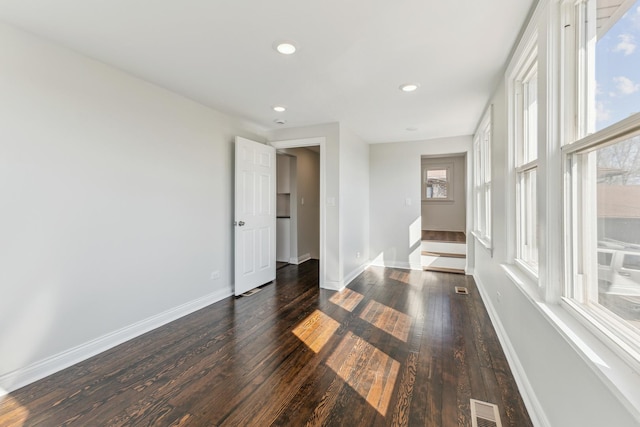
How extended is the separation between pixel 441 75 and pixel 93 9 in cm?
256

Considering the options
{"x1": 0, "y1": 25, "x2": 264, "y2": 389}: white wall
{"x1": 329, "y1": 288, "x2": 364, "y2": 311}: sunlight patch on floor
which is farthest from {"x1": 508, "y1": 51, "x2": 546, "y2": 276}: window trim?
{"x1": 0, "y1": 25, "x2": 264, "y2": 389}: white wall

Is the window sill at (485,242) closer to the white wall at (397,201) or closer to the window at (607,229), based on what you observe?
the white wall at (397,201)

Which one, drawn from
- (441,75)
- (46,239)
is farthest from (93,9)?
(441,75)

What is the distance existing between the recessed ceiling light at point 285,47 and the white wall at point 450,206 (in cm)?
607

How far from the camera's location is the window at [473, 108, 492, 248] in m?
3.49

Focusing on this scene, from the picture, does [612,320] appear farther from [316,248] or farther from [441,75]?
[316,248]

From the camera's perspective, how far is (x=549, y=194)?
147cm

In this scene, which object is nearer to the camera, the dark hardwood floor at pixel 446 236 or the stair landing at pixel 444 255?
the stair landing at pixel 444 255

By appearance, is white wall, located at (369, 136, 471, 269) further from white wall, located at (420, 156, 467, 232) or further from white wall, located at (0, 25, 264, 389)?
white wall, located at (0, 25, 264, 389)

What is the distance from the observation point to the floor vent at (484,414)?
1.55 m

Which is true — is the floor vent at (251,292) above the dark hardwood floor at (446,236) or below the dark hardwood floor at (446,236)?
below

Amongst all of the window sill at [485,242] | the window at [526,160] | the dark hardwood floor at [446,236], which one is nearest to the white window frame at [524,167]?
the window at [526,160]

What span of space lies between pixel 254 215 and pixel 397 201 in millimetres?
2676

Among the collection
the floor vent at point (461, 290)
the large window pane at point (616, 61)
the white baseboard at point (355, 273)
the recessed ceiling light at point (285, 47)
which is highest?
the recessed ceiling light at point (285, 47)
